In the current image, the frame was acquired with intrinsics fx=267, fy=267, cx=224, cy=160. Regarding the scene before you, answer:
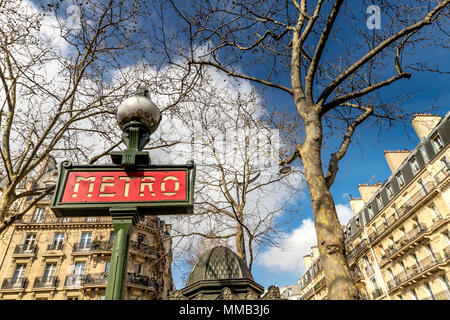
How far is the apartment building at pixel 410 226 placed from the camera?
19.8 m

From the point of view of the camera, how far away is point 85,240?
24.8 metres

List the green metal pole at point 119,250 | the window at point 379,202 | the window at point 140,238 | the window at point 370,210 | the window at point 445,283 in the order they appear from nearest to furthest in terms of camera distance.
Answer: the green metal pole at point 119,250
the window at point 445,283
the window at point 140,238
the window at point 379,202
the window at point 370,210

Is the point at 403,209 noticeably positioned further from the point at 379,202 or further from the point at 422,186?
the point at 379,202

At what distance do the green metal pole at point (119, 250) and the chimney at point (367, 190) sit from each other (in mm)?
34420

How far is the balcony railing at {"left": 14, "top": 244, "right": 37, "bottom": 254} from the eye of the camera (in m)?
23.5

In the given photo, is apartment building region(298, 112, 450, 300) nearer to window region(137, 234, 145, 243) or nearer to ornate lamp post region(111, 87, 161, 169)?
ornate lamp post region(111, 87, 161, 169)

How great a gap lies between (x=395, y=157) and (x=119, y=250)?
31063 mm

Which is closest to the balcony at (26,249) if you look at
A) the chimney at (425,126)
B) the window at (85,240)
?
the window at (85,240)

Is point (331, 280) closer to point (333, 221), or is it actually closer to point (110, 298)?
point (333, 221)

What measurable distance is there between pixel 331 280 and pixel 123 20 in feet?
24.8

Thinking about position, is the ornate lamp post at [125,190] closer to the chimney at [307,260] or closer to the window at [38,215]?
the window at [38,215]

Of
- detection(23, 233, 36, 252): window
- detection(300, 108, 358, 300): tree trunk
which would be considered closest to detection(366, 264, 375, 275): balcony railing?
detection(300, 108, 358, 300): tree trunk
